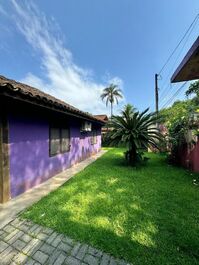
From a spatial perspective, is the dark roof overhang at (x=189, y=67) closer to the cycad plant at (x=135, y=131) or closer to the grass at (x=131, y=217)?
the grass at (x=131, y=217)

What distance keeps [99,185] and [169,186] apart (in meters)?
2.02

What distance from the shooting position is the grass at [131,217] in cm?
199

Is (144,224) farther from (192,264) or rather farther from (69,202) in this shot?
(69,202)

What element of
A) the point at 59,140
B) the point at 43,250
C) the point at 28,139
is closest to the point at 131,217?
the point at 43,250

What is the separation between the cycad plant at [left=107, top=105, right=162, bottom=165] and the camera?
6754mm

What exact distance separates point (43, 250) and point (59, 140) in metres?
4.24

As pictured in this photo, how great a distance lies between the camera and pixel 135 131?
6.80m

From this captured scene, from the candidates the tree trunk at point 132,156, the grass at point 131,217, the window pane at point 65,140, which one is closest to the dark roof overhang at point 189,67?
the grass at point 131,217

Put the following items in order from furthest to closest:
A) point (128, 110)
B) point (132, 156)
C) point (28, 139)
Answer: point (132, 156) < point (128, 110) < point (28, 139)

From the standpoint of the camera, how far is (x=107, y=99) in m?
29.1

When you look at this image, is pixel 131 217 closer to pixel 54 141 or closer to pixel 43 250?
pixel 43 250

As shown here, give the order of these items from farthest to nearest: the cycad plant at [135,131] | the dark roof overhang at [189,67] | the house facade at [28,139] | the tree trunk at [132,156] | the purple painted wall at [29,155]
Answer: the tree trunk at [132,156] → the cycad plant at [135,131] → the purple painted wall at [29,155] → the house facade at [28,139] → the dark roof overhang at [189,67]

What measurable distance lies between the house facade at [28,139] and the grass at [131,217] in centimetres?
86

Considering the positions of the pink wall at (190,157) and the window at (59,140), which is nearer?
the window at (59,140)
